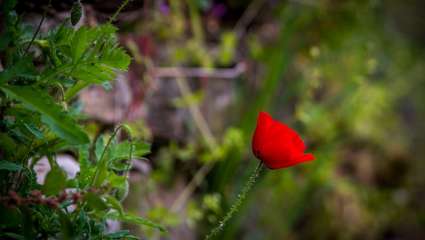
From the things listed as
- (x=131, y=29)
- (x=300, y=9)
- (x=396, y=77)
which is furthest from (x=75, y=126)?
(x=396, y=77)

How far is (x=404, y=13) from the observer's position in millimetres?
3760

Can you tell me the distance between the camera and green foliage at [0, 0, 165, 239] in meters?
0.83

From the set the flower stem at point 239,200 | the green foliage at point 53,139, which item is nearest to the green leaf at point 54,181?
the green foliage at point 53,139

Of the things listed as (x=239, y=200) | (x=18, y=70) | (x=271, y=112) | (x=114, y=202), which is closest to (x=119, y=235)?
(x=114, y=202)

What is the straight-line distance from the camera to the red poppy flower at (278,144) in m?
0.94

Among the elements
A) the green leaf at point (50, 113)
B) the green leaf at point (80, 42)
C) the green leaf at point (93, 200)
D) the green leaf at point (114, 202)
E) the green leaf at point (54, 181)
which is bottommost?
the green leaf at point (114, 202)

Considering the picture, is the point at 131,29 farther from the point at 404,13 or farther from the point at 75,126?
the point at 404,13

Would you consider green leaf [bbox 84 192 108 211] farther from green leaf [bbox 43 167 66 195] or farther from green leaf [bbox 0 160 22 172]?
green leaf [bbox 0 160 22 172]

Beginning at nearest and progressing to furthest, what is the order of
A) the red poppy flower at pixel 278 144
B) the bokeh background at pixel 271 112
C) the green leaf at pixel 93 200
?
the green leaf at pixel 93 200, the red poppy flower at pixel 278 144, the bokeh background at pixel 271 112

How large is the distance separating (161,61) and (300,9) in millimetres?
772

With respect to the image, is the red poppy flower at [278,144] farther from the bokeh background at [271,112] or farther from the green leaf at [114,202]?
the bokeh background at [271,112]

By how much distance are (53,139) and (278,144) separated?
0.40 m

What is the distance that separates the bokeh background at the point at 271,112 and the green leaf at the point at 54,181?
0.92 meters

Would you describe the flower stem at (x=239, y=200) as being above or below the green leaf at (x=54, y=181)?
below
